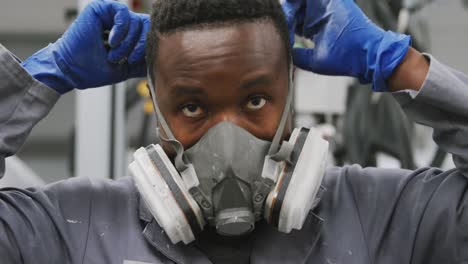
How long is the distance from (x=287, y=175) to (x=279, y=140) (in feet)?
0.22

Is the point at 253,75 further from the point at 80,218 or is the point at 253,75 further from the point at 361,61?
the point at 80,218

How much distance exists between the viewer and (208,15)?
1146 mm

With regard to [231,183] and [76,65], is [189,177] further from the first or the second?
[76,65]

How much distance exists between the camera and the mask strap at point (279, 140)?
112 centimetres

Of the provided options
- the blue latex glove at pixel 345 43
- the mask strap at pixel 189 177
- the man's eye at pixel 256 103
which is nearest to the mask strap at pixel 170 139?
the mask strap at pixel 189 177

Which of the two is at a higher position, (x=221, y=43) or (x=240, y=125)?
(x=221, y=43)

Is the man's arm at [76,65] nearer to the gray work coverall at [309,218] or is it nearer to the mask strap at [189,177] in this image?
the gray work coverall at [309,218]

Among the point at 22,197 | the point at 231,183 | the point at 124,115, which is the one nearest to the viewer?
the point at 231,183

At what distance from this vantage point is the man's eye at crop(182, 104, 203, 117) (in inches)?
44.9

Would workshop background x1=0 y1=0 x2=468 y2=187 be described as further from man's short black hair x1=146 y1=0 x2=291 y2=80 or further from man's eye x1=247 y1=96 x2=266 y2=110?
man's eye x1=247 y1=96 x2=266 y2=110

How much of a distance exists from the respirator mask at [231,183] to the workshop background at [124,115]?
1.36ft

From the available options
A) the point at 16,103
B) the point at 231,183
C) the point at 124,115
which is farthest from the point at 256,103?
the point at 124,115

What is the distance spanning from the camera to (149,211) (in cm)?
121

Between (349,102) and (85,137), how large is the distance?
4.61 ft
